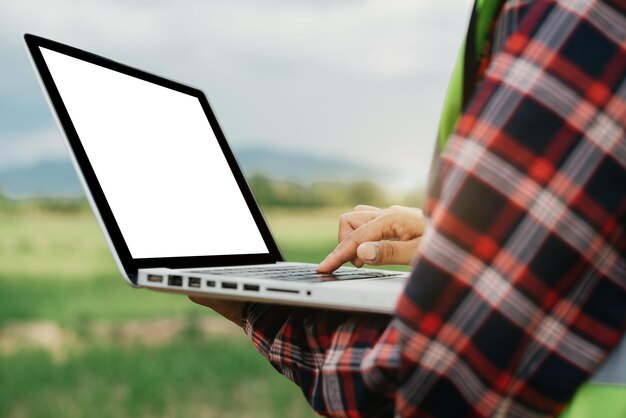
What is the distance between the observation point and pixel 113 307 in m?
8.12

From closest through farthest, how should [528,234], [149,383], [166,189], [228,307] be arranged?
[528,234] < [228,307] < [166,189] < [149,383]

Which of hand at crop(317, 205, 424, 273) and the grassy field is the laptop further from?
the grassy field

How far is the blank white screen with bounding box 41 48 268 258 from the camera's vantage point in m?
0.98

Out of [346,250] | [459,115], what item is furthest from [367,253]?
[459,115]

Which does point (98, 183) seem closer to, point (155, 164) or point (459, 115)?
point (155, 164)

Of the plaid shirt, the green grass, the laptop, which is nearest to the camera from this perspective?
the plaid shirt

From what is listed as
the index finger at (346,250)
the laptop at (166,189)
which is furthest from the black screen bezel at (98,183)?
the index finger at (346,250)

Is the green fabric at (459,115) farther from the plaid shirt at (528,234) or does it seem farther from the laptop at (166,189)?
the laptop at (166,189)

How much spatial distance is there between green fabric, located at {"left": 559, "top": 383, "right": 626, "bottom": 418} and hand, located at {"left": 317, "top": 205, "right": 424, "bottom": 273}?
0.37 m

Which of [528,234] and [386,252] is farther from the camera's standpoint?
[386,252]

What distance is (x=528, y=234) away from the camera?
0.53m

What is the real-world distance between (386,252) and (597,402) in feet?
1.42

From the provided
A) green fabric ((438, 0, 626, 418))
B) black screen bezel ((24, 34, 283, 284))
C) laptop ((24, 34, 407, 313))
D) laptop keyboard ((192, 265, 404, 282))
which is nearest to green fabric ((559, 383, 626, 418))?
green fabric ((438, 0, 626, 418))

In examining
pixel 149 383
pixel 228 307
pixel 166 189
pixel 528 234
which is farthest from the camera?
pixel 149 383
